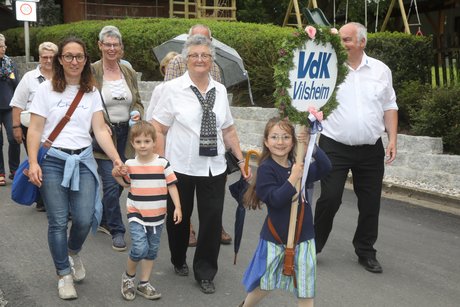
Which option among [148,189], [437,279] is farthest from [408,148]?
[148,189]

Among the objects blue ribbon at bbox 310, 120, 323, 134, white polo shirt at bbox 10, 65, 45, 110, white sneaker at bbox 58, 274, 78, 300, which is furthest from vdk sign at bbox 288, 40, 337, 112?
white polo shirt at bbox 10, 65, 45, 110

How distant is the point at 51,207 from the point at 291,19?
20.2 meters

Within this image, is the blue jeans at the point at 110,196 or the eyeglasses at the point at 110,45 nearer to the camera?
the eyeglasses at the point at 110,45

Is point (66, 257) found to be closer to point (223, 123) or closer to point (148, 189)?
point (148, 189)

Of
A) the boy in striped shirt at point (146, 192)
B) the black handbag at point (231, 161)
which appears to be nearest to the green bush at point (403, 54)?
the black handbag at point (231, 161)

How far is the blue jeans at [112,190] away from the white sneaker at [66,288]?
1344mm

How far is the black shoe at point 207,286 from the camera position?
4.83m

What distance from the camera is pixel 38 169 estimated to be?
172 inches

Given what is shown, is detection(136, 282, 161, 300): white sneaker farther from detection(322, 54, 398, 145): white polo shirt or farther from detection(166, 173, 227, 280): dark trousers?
detection(322, 54, 398, 145): white polo shirt

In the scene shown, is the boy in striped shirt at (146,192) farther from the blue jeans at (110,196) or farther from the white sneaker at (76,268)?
the blue jeans at (110,196)

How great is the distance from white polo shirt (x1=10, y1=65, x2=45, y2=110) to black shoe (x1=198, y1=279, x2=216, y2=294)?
139 inches

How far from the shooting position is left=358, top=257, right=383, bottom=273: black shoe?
5.38 meters

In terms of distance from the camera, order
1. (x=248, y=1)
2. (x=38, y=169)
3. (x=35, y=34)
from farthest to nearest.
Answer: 1. (x=248, y=1)
2. (x=35, y=34)
3. (x=38, y=169)

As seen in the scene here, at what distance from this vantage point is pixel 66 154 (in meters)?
4.53
